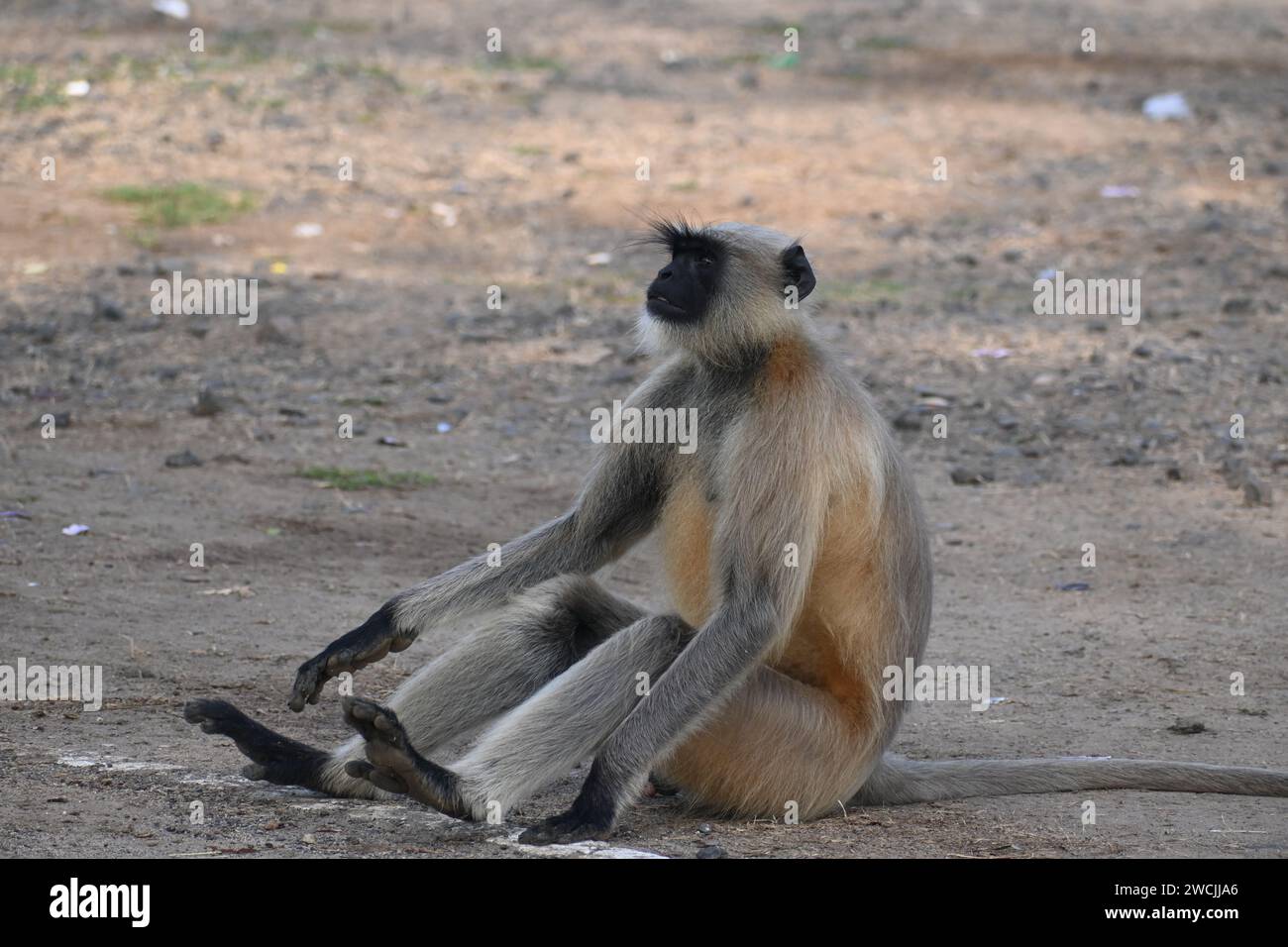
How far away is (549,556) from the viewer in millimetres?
5059

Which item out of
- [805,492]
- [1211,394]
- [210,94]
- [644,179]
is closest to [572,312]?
[644,179]

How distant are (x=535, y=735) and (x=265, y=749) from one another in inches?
32.4

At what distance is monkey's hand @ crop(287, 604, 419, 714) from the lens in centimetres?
465

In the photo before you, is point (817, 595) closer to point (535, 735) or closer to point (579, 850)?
point (535, 735)

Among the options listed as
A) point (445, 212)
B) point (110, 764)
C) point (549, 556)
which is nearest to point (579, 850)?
point (549, 556)

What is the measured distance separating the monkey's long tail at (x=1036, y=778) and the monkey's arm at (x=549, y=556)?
1.01 m

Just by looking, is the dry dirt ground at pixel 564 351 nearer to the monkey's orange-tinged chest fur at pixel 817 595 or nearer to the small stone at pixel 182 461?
the small stone at pixel 182 461

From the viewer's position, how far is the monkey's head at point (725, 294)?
4.75 meters

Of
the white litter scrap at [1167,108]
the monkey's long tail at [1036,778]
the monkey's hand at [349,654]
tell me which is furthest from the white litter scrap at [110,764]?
the white litter scrap at [1167,108]

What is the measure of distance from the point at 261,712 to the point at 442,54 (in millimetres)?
11224

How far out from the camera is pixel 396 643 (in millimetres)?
4824

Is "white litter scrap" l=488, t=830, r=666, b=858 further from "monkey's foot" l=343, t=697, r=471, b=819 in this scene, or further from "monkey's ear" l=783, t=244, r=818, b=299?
"monkey's ear" l=783, t=244, r=818, b=299

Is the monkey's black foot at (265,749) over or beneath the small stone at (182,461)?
beneath

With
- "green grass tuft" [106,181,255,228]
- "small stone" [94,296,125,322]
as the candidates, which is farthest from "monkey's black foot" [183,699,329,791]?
"green grass tuft" [106,181,255,228]
